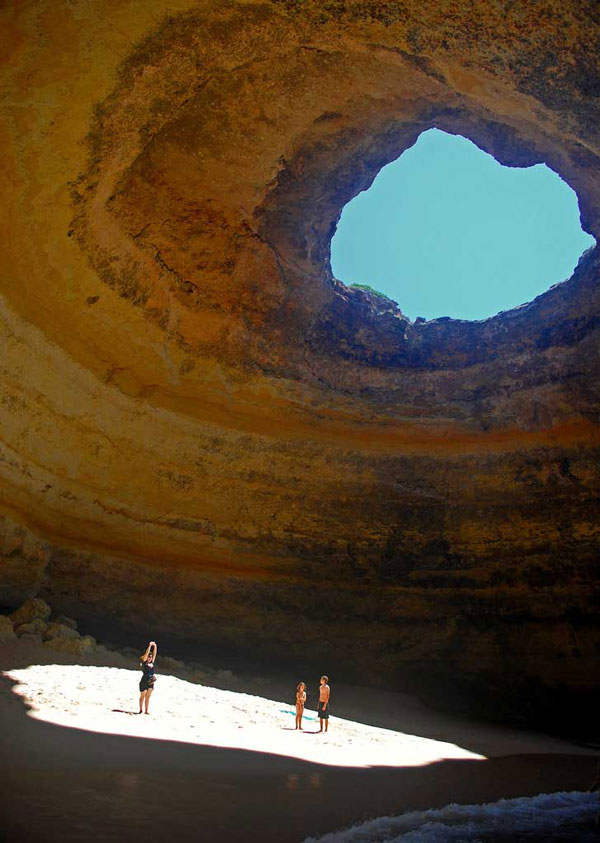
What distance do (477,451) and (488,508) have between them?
1.01m

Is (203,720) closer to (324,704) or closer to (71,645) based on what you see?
(324,704)

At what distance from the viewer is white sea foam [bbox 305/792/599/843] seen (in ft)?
12.8

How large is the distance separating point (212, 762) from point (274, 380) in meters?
5.55

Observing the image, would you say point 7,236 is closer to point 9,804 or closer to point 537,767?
point 9,804

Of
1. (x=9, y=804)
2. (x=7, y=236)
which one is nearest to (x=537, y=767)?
(x=9, y=804)

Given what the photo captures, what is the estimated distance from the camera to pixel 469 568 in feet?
34.8

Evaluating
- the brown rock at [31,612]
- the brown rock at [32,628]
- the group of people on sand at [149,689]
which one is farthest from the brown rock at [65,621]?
the group of people on sand at [149,689]

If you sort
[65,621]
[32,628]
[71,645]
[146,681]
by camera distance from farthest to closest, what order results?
1. [65,621]
2. [32,628]
3. [71,645]
4. [146,681]

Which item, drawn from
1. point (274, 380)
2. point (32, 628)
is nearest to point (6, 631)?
point (32, 628)

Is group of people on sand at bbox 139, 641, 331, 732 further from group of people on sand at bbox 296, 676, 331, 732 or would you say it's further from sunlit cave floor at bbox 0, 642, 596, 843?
sunlit cave floor at bbox 0, 642, 596, 843

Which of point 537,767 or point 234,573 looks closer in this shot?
point 537,767

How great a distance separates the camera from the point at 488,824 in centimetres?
464

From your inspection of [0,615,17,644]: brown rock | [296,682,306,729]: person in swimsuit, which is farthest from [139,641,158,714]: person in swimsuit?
[0,615,17,644]: brown rock

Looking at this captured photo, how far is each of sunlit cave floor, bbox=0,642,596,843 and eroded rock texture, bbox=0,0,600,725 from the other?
1.98m
